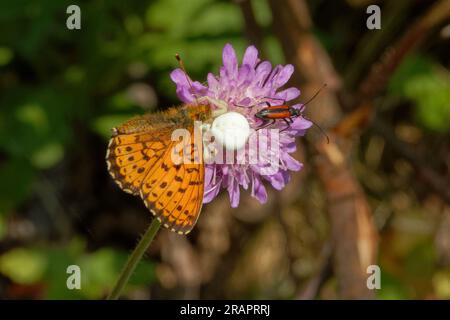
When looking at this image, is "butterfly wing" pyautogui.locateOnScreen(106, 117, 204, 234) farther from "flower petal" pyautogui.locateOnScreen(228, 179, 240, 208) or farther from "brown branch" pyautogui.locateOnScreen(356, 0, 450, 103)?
"brown branch" pyautogui.locateOnScreen(356, 0, 450, 103)

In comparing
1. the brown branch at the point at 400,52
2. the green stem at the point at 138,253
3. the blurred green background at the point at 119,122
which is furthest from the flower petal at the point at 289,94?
the blurred green background at the point at 119,122

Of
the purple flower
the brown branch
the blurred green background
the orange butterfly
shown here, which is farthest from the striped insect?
the blurred green background

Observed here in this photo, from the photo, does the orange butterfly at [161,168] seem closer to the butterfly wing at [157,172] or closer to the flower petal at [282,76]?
the butterfly wing at [157,172]

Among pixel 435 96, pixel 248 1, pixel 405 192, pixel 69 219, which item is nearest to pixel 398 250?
pixel 405 192

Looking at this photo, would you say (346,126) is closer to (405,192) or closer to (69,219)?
(405,192)

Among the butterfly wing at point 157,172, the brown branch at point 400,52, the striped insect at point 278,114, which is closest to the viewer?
the butterfly wing at point 157,172

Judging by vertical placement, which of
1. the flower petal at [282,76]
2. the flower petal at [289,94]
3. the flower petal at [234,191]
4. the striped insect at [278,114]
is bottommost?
the flower petal at [234,191]

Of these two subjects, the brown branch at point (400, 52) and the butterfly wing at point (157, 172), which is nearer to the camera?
the butterfly wing at point (157, 172)

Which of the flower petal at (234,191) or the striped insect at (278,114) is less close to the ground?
the striped insect at (278,114)
